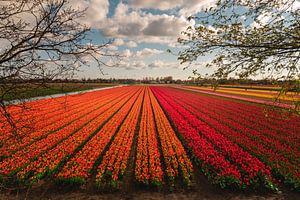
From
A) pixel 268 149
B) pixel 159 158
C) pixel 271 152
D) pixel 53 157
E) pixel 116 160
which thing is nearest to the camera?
pixel 53 157

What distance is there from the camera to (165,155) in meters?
10.2

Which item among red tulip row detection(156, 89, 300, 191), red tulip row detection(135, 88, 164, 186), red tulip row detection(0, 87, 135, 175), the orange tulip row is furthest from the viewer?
red tulip row detection(0, 87, 135, 175)

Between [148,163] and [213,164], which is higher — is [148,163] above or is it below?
below

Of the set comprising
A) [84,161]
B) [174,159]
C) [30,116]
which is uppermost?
[30,116]

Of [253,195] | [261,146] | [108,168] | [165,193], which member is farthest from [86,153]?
[261,146]

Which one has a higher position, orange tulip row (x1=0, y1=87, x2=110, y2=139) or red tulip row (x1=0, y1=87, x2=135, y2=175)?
orange tulip row (x1=0, y1=87, x2=110, y2=139)

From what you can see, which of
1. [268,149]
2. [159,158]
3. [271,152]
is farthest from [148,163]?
[268,149]

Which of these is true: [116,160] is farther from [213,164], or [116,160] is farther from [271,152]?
[271,152]

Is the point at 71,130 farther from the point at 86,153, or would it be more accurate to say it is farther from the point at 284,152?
the point at 284,152

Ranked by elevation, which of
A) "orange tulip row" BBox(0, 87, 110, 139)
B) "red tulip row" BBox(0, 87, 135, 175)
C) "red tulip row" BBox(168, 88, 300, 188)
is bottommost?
"red tulip row" BBox(168, 88, 300, 188)

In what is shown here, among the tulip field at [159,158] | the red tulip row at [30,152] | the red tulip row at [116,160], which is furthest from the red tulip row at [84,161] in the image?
the red tulip row at [30,152]

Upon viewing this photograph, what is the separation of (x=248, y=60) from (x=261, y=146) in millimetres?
8251

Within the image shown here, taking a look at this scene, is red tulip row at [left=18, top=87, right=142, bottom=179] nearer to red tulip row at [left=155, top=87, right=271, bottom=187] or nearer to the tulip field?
the tulip field

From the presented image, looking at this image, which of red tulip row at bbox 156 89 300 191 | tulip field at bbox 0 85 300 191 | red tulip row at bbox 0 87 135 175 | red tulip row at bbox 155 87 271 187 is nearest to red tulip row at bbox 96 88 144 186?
tulip field at bbox 0 85 300 191
